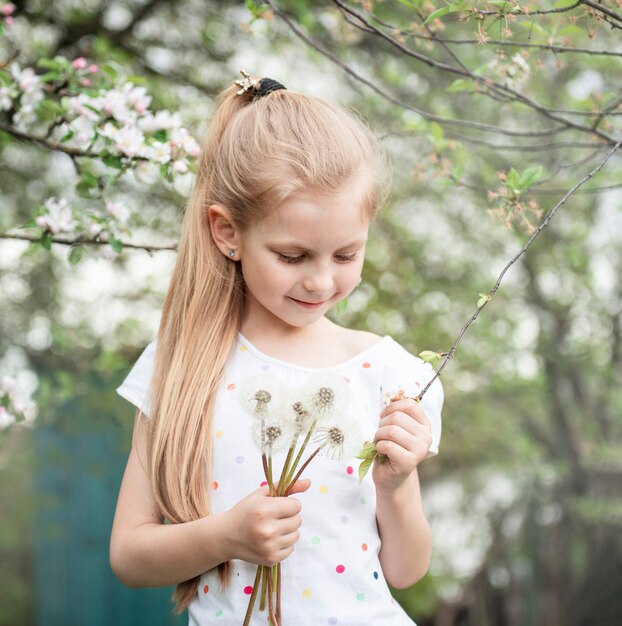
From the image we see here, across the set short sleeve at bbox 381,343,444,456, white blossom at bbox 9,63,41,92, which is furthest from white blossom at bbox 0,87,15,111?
short sleeve at bbox 381,343,444,456

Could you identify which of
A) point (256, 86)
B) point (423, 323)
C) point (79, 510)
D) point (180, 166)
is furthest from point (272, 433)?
point (79, 510)

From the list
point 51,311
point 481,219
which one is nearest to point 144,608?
point 51,311

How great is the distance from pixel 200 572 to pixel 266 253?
1.82 feet

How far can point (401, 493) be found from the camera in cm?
146

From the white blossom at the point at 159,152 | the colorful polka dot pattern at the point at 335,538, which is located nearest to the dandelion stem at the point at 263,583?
the colorful polka dot pattern at the point at 335,538

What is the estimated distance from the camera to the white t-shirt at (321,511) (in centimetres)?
146

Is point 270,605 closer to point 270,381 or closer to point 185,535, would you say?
point 185,535

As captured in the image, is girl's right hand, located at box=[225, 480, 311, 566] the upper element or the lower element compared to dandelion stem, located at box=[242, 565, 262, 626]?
upper

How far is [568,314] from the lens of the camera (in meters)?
4.96

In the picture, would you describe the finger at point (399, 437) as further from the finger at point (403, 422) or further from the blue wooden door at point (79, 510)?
the blue wooden door at point (79, 510)

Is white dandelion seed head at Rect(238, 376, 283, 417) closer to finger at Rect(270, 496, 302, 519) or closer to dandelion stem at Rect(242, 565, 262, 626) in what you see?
finger at Rect(270, 496, 302, 519)

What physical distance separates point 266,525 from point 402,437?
0.24m

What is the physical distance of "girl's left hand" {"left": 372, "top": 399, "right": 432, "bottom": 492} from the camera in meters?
1.29

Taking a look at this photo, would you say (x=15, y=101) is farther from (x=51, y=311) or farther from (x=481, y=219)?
(x=481, y=219)
